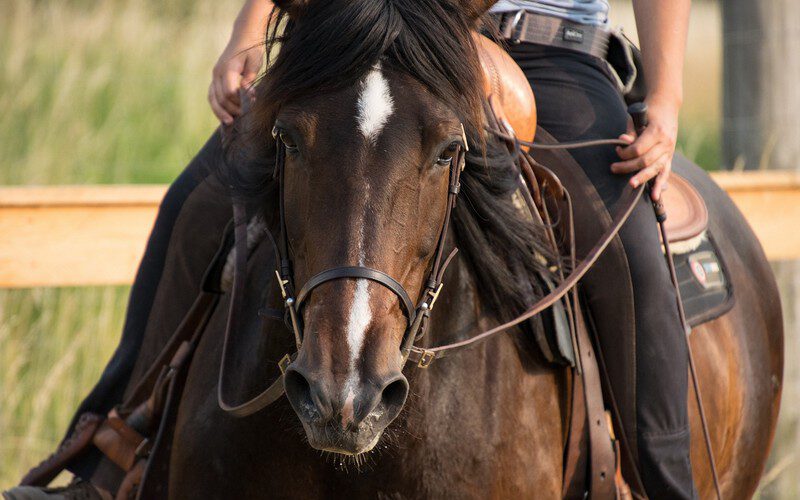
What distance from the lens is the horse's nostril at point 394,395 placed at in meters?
1.85

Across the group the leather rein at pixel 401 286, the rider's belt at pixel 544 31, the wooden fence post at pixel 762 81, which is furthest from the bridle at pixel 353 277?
the wooden fence post at pixel 762 81

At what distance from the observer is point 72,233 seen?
4223mm

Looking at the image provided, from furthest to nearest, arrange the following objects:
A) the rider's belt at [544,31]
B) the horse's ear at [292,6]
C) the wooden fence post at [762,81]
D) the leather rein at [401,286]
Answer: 1. the wooden fence post at [762,81]
2. the rider's belt at [544,31]
3. the horse's ear at [292,6]
4. the leather rein at [401,286]

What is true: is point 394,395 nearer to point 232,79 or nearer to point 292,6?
point 292,6

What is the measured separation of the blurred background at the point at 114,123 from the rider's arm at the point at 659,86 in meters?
1.83

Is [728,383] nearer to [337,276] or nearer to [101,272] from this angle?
[337,276]

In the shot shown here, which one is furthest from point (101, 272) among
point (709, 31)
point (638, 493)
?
point (709, 31)

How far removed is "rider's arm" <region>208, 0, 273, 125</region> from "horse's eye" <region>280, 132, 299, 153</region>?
583mm

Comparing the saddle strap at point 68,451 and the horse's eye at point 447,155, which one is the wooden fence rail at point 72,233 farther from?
the horse's eye at point 447,155

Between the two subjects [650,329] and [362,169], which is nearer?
[362,169]

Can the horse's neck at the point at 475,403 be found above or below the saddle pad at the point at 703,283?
above

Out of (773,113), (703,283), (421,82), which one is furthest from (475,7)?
(773,113)

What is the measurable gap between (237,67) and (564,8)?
104 centimetres

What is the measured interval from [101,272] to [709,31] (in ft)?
24.7
